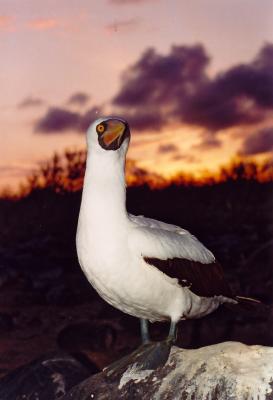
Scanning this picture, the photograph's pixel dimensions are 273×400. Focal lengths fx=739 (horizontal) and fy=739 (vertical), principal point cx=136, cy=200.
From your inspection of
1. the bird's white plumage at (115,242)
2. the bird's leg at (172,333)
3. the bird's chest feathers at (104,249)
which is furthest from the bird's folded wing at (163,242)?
the bird's leg at (172,333)

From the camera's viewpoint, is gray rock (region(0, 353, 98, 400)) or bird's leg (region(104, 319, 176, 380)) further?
gray rock (region(0, 353, 98, 400))

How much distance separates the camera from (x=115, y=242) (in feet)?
16.8

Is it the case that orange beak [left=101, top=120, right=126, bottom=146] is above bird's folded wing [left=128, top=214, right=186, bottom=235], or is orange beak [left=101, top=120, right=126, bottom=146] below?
above

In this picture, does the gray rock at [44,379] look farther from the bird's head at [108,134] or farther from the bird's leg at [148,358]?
the bird's head at [108,134]

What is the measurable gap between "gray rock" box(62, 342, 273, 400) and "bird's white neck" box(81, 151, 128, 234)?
1.09 m

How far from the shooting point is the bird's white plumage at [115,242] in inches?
201

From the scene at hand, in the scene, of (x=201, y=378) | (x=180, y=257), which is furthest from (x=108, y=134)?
(x=201, y=378)

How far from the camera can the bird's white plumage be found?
511cm

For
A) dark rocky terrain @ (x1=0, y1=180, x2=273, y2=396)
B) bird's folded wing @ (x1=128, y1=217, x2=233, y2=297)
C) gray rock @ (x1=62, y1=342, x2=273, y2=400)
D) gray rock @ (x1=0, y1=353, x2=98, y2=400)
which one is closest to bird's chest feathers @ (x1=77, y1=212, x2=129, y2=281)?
bird's folded wing @ (x1=128, y1=217, x2=233, y2=297)

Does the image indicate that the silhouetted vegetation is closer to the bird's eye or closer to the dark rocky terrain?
the dark rocky terrain

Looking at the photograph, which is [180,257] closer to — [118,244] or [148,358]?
[118,244]

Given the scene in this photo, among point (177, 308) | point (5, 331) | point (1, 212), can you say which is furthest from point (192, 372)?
point (1, 212)

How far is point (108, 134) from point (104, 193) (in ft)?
1.36

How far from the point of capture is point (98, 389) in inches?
215
